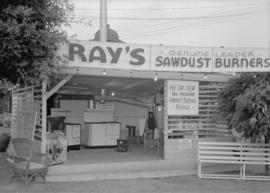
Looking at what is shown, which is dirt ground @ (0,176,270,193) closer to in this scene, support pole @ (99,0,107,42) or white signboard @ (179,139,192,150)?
white signboard @ (179,139,192,150)

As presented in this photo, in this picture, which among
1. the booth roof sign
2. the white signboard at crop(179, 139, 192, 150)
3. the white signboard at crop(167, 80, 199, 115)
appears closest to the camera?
the booth roof sign

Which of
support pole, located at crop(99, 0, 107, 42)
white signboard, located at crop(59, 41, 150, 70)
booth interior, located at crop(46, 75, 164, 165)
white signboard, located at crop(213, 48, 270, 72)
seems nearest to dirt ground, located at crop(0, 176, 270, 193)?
booth interior, located at crop(46, 75, 164, 165)

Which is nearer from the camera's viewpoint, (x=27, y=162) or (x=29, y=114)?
(x=27, y=162)

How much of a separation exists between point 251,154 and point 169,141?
2.10m

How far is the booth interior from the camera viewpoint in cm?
1084

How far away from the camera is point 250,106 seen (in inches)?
341

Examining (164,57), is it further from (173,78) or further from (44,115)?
(44,115)

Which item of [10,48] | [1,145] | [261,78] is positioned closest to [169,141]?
[261,78]

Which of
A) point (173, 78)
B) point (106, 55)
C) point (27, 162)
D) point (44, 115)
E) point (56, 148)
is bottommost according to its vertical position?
point (27, 162)

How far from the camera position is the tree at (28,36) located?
539cm

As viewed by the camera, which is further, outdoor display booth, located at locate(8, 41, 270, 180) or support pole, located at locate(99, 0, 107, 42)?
support pole, located at locate(99, 0, 107, 42)

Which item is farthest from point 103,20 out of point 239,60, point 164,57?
point 239,60

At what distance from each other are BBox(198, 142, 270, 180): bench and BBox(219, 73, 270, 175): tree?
241 mm

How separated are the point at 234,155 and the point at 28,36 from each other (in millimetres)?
6036
